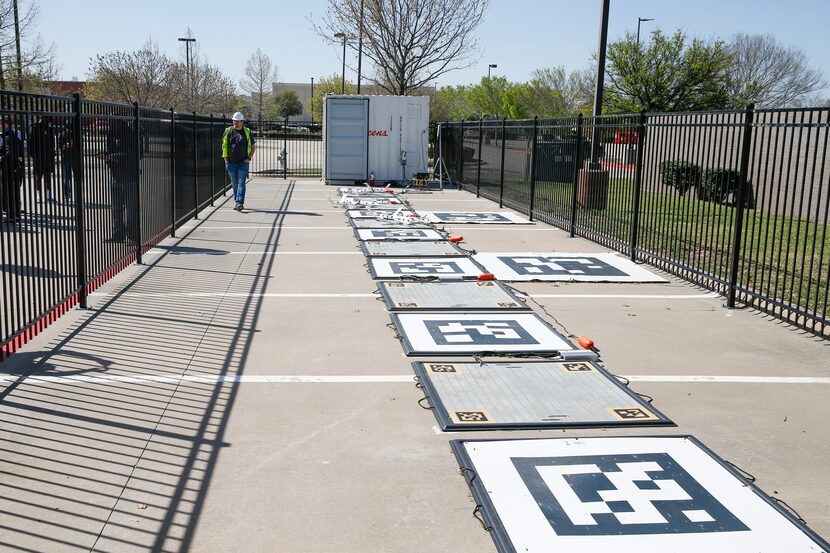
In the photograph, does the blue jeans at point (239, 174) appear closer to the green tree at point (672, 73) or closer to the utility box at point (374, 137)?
the utility box at point (374, 137)

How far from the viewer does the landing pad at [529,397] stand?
18.1ft

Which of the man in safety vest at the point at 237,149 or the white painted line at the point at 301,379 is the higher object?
the man in safety vest at the point at 237,149

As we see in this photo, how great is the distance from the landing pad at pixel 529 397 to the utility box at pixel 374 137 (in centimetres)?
1871

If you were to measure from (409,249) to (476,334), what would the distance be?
5.10m

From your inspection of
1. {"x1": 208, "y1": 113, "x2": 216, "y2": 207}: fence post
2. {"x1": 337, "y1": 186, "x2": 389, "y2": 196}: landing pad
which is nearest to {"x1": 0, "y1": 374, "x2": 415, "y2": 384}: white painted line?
{"x1": 208, "y1": 113, "x2": 216, "y2": 207}: fence post

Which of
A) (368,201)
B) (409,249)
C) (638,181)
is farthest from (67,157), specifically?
(368,201)

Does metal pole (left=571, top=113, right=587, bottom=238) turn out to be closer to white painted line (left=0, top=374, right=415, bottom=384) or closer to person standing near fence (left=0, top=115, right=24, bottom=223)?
white painted line (left=0, top=374, right=415, bottom=384)

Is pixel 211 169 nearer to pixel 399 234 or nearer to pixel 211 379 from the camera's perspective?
pixel 399 234

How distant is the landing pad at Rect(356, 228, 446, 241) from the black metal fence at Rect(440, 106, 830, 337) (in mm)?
2549

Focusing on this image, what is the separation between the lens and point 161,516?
4.15 m

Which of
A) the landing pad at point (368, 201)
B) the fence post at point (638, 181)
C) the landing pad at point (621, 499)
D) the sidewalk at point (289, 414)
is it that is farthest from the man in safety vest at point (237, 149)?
the landing pad at point (621, 499)

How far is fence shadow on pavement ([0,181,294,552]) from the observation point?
4.07m

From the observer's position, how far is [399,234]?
1438 cm

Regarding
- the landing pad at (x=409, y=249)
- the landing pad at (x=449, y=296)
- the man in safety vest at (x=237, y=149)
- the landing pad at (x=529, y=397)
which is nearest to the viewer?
the landing pad at (x=529, y=397)
